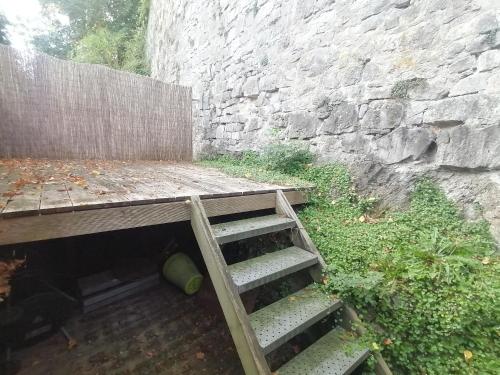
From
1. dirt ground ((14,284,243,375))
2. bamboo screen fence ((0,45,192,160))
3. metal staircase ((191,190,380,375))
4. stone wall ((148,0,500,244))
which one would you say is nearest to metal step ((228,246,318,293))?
metal staircase ((191,190,380,375))

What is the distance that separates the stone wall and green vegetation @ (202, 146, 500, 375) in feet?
0.85

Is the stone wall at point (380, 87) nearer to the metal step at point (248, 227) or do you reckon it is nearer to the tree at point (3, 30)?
the metal step at point (248, 227)

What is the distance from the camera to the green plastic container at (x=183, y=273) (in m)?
3.23

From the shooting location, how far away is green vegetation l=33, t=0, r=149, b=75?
36.5 ft

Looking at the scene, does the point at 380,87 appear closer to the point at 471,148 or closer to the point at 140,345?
the point at 471,148

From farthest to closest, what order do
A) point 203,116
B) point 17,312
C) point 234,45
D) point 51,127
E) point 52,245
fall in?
point 203,116
point 234,45
point 51,127
point 52,245
point 17,312

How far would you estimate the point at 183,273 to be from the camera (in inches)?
130

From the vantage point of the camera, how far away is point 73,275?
3.53 m

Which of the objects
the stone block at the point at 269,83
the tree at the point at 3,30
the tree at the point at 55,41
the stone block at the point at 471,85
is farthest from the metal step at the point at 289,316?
the tree at the point at 55,41

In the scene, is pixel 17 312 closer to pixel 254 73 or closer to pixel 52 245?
pixel 52 245

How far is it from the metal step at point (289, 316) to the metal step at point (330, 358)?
0.15 m

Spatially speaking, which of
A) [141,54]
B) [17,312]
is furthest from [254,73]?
[141,54]

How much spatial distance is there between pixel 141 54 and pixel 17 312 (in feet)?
38.8

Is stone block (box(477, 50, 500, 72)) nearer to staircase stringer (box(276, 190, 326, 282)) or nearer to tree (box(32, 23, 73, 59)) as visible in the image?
staircase stringer (box(276, 190, 326, 282))
